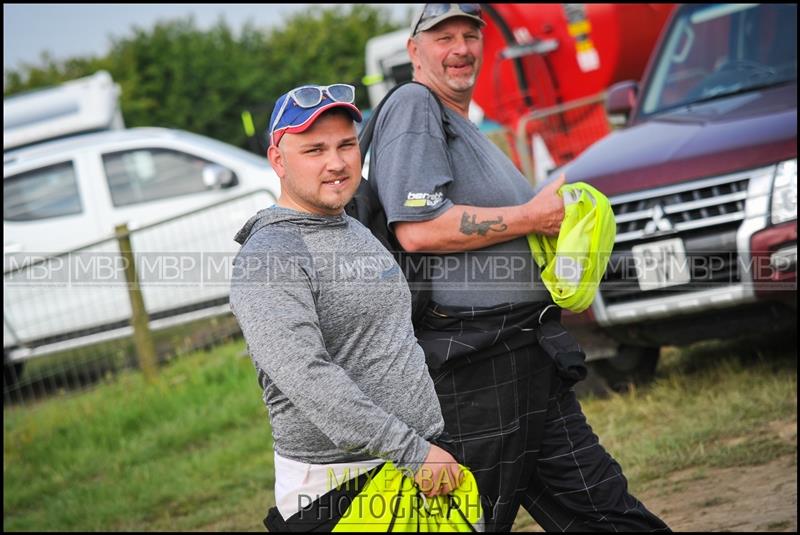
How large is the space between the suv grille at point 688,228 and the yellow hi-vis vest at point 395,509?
3.26 meters

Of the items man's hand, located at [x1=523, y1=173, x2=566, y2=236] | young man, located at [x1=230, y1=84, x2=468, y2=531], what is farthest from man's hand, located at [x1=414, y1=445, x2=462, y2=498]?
man's hand, located at [x1=523, y1=173, x2=566, y2=236]

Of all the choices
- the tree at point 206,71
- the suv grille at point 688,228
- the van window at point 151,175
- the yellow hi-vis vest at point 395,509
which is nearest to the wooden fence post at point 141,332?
the van window at point 151,175

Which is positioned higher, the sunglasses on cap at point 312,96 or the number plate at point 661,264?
the sunglasses on cap at point 312,96

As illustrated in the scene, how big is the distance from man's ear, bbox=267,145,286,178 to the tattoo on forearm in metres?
0.77

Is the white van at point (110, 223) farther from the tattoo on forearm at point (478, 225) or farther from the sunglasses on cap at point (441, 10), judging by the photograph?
the tattoo on forearm at point (478, 225)

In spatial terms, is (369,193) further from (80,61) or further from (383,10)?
(383,10)

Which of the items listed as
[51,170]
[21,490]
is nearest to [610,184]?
[21,490]

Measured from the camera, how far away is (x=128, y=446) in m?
7.75

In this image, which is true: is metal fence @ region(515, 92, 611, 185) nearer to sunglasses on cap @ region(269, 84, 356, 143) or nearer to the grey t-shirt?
the grey t-shirt

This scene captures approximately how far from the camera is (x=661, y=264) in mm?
5801

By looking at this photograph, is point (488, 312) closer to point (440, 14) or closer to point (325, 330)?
point (325, 330)

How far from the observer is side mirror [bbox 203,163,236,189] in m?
10.1

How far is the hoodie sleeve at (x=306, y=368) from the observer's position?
8.55 feet

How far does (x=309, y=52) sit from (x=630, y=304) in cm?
2847
